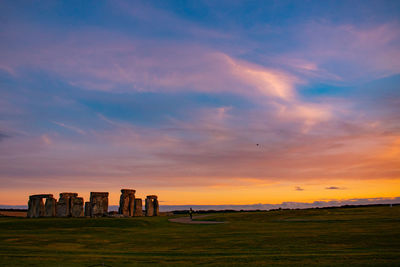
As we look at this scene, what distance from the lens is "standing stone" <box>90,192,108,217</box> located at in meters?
58.1

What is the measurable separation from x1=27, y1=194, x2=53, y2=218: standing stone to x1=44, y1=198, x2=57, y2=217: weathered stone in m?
0.66

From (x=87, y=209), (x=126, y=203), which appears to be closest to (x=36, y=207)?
(x=87, y=209)

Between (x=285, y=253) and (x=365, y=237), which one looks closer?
(x=285, y=253)

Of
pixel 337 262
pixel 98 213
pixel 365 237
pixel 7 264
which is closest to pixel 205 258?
pixel 337 262

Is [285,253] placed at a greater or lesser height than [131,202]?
lesser

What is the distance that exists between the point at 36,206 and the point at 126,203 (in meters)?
14.5

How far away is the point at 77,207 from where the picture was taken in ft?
190

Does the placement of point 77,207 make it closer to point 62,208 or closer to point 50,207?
point 62,208

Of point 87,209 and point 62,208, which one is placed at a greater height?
point 62,208

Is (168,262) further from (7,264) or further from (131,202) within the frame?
(131,202)

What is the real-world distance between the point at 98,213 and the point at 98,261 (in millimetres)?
44304

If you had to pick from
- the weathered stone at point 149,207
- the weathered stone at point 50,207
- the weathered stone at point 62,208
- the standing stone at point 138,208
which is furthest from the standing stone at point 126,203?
the weathered stone at point 50,207

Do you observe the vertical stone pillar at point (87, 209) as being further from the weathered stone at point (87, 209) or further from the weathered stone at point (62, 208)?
the weathered stone at point (62, 208)

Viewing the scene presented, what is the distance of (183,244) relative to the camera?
22.4 metres
